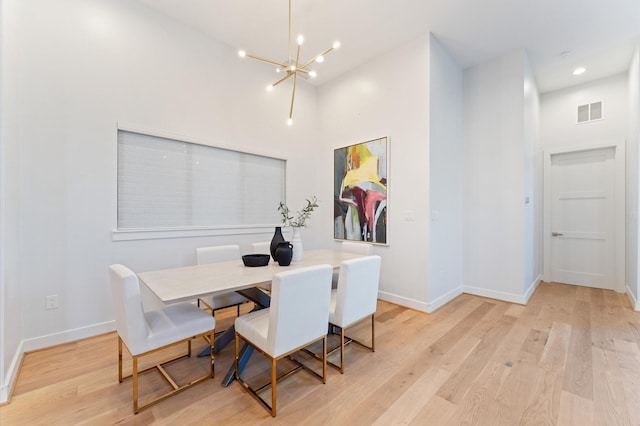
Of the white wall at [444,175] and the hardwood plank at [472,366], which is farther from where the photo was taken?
the white wall at [444,175]

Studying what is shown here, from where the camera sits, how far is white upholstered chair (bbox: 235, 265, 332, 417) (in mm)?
1563

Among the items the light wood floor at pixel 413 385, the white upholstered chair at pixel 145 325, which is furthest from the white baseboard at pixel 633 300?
the white upholstered chair at pixel 145 325

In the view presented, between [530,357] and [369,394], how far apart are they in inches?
57.9

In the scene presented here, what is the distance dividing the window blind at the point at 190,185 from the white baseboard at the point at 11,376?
3.86 feet

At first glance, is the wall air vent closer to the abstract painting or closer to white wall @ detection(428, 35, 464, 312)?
white wall @ detection(428, 35, 464, 312)

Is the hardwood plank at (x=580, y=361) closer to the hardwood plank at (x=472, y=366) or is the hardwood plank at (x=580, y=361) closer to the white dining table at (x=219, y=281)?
the hardwood plank at (x=472, y=366)

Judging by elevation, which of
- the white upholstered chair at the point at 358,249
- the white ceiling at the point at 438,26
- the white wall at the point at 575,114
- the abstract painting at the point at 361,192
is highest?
the white ceiling at the point at 438,26

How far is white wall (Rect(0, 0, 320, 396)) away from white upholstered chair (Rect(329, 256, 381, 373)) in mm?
1976

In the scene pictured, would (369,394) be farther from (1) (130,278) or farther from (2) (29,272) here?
(2) (29,272)

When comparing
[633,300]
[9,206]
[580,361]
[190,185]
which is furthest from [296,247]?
[633,300]

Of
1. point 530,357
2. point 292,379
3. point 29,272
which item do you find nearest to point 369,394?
point 292,379

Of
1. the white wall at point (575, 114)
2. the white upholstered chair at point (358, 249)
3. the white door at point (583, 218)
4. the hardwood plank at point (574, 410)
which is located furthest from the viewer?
the white door at point (583, 218)

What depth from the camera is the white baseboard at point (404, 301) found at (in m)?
3.27

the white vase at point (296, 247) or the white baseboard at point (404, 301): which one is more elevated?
the white vase at point (296, 247)
